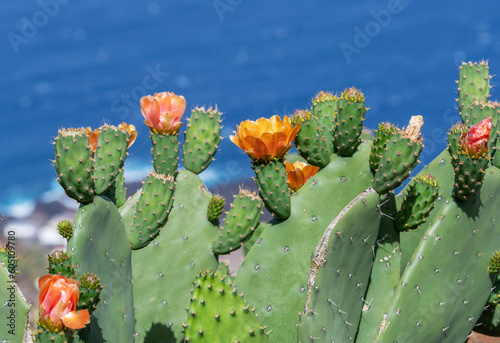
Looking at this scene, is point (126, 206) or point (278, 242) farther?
point (126, 206)

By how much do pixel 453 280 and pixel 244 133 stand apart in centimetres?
96

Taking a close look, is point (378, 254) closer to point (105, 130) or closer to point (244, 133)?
point (244, 133)

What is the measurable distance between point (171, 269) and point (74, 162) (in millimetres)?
997

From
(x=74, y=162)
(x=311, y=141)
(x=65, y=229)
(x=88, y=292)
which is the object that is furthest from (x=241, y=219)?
(x=88, y=292)

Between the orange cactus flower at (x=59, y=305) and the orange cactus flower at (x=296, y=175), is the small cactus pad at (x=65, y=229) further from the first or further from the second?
the orange cactus flower at (x=296, y=175)

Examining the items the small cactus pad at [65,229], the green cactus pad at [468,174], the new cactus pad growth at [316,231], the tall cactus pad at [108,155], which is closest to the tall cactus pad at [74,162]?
the new cactus pad growth at [316,231]

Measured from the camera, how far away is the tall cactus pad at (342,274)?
2438 mm

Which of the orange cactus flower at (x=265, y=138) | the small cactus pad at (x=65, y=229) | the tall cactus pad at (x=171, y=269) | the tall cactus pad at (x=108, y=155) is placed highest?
the orange cactus flower at (x=265, y=138)

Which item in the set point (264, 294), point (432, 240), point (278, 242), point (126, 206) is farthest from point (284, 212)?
point (126, 206)

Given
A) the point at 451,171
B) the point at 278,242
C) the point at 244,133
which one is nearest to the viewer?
the point at 244,133

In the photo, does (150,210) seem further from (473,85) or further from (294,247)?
(473,85)

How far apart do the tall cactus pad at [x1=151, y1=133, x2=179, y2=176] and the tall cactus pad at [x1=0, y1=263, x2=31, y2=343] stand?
0.93 metres

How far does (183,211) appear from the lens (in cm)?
332

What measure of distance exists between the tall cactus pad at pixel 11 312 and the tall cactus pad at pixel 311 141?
110 centimetres
